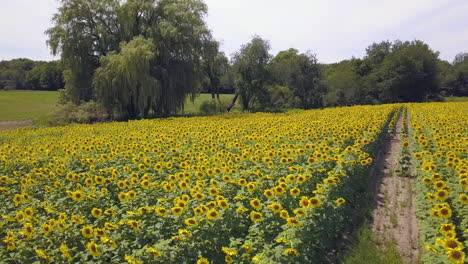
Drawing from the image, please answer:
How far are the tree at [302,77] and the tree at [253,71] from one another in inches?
105

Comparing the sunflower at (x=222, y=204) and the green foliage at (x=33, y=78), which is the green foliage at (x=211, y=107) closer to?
the sunflower at (x=222, y=204)

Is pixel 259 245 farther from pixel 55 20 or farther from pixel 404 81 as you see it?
pixel 404 81

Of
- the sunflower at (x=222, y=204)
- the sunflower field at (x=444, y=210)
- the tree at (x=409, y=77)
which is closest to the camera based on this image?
the sunflower field at (x=444, y=210)

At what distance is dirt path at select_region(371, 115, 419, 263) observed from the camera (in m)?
5.61

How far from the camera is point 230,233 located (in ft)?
15.9

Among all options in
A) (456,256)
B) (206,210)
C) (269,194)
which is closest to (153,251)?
(206,210)

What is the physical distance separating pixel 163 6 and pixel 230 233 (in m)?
28.1

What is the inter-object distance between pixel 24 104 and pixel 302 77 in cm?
4040

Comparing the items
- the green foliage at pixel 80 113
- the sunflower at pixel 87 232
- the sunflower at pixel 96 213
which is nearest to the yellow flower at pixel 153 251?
the sunflower at pixel 87 232

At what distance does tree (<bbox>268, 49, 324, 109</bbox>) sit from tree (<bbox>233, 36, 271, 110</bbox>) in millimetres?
2668

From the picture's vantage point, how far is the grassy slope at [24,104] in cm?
4294

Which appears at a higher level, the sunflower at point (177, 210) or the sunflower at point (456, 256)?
the sunflower at point (177, 210)

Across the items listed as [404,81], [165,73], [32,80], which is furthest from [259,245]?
[32,80]

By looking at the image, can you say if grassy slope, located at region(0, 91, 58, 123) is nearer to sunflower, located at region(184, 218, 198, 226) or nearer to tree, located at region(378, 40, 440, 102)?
sunflower, located at region(184, 218, 198, 226)
